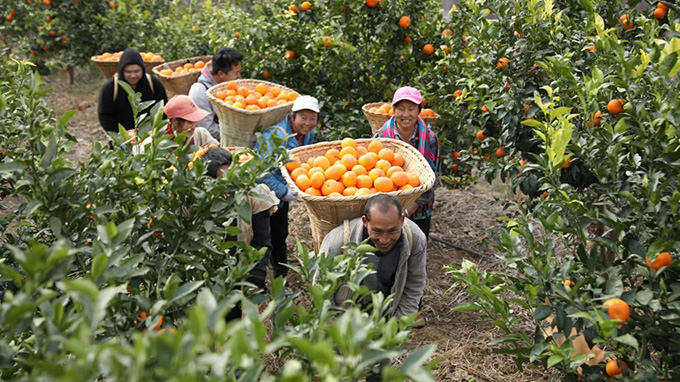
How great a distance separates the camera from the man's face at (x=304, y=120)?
3662 mm

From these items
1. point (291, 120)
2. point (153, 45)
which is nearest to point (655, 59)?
point (291, 120)

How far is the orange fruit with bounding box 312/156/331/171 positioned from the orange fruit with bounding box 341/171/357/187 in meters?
0.15

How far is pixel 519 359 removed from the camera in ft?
7.07

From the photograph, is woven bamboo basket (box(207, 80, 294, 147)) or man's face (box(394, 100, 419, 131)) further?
woven bamboo basket (box(207, 80, 294, 147))

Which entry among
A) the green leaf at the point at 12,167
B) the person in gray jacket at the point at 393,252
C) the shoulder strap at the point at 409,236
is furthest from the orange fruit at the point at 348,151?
the green leaf at the point at 12,167

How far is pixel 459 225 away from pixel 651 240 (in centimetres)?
327

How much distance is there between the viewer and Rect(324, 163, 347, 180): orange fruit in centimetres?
307

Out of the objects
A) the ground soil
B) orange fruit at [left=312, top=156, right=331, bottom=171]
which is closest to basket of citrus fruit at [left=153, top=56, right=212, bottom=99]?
the ground soil

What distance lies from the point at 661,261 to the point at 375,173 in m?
1.50

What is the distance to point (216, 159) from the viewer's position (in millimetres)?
2971

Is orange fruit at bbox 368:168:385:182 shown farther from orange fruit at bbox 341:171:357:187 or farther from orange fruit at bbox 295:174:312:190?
orange fruit at bbox 295:174:312:190

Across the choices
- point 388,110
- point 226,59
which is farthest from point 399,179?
point 226,59

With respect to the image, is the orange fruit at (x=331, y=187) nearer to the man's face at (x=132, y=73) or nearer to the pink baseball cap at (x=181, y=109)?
the pink baseball cap at (x=181, y=109)

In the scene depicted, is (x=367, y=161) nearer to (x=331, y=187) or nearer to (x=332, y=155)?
(x=332, y=155)
